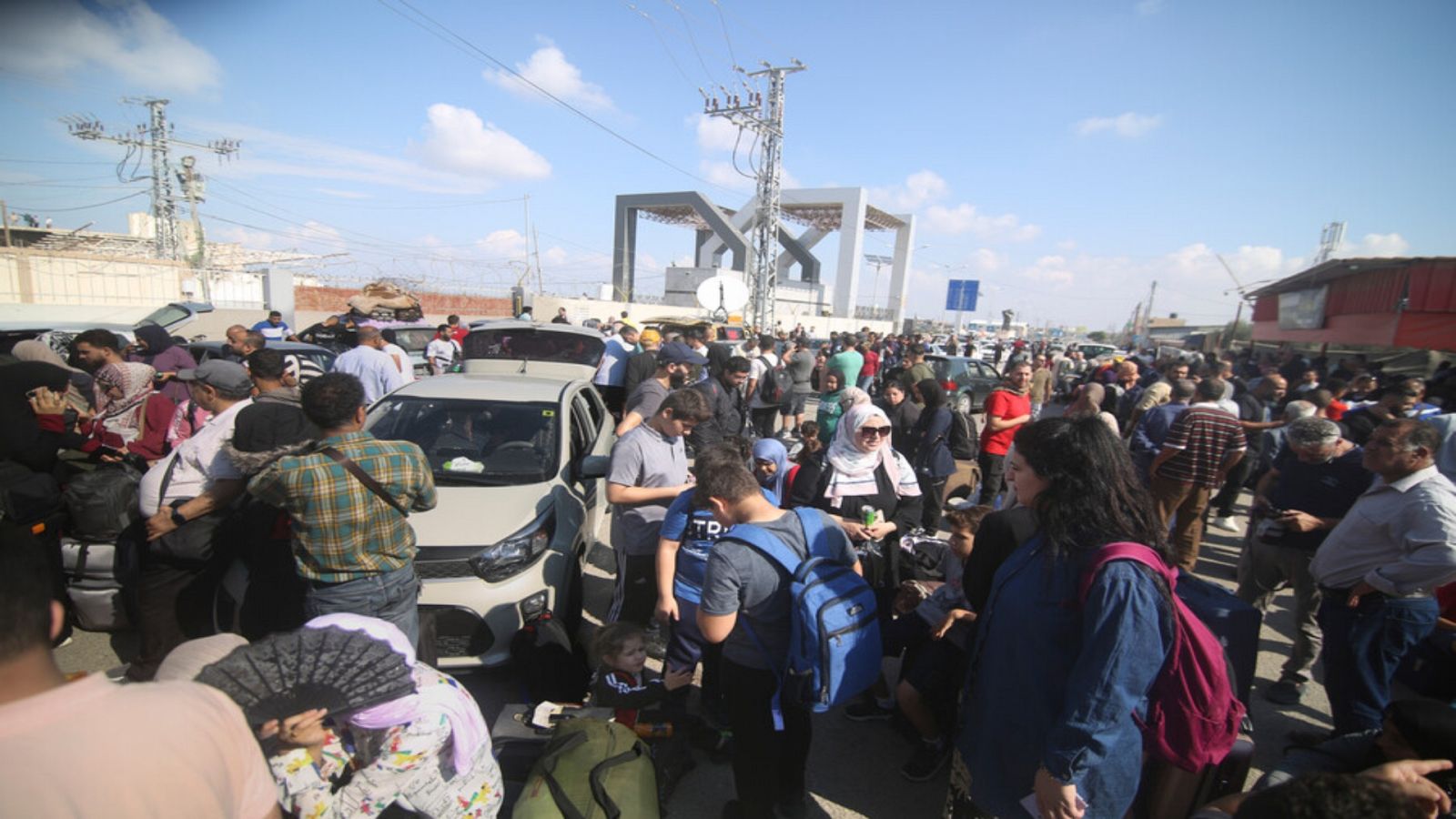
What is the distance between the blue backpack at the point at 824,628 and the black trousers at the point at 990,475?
438cm

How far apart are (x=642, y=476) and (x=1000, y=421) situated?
13.5ft

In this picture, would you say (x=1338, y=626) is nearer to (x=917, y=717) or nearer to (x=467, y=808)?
(x=917, y=717)

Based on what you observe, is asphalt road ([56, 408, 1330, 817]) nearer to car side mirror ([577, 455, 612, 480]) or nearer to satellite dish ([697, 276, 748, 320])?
car side mirror ([577, 455, 612, 480])

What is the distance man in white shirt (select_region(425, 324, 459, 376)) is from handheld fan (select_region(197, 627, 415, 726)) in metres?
9.45

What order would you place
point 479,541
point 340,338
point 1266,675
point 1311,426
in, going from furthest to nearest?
point 340,338, point 1266,675, point 1311,426, point 479,541

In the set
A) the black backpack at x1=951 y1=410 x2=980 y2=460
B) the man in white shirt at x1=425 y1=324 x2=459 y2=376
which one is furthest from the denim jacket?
the man in white shirt at x1=425 y1=324 x2=459 y2=376

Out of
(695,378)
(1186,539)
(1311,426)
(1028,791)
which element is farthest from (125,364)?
(1186,539)

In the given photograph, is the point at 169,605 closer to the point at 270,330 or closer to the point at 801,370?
the point at 801,370

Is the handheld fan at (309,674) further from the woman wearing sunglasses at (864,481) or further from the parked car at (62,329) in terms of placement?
the parked car at (62,329)

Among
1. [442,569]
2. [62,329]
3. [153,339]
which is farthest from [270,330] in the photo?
[442,569]

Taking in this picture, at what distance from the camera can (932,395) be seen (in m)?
5.54

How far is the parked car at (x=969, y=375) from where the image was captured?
13.5 meters

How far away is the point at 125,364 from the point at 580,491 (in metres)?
3.90

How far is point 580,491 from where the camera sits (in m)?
4.39
